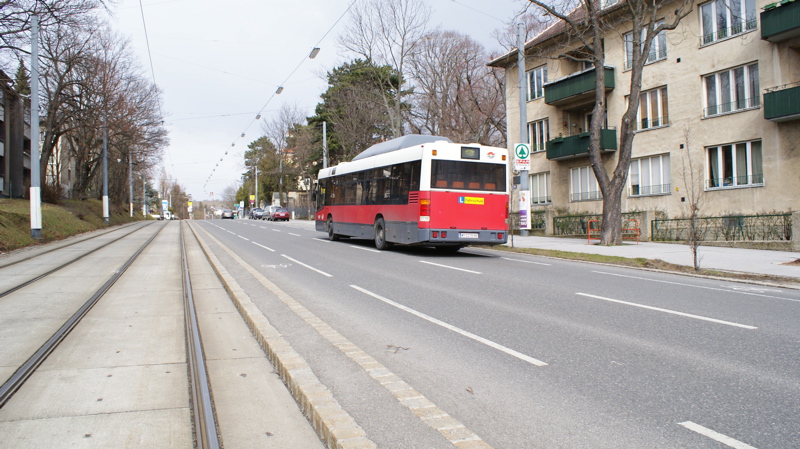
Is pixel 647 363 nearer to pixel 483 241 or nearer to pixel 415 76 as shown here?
pixel 483 241

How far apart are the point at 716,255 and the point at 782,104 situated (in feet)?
25.3

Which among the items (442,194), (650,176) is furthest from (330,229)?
(650,176)

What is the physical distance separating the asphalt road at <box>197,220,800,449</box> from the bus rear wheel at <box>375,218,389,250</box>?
22.3 feet

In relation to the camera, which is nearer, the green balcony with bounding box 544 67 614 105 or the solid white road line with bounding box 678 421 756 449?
the solid white road line with bounding box 678 421 756 449

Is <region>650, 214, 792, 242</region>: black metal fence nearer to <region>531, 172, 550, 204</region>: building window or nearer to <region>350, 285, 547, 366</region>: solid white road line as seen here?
<region>531, 172, 550, 204</region>: building window

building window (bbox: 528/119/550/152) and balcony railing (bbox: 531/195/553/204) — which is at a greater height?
building window (bbox: 528/119/550/152)

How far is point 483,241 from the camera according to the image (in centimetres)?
1536

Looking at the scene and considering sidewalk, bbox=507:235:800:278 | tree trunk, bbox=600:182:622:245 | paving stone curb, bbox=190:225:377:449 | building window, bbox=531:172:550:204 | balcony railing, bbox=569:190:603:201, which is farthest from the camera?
building window, bbox=531:172:550:204

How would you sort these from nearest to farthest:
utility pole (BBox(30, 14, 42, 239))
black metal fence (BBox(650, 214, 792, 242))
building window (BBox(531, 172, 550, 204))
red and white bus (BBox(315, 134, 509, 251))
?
red and white bus (BBox(315, 134, 509, 251)) < black metal fence (BBox(650, 214, 792, 242)) < utility pole (BBox(30, 14, 42, 239)) < building window (BBox(531, 172, 550, 204))

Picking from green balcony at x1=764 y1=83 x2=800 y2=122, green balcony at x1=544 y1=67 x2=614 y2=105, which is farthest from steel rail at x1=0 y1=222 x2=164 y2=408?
green balcony at x1=544 y1=67 x2=614 y2=105

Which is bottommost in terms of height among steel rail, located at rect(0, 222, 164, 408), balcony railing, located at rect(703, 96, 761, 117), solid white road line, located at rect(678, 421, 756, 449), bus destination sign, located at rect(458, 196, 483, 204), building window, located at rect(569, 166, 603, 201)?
solid white road line, located at rect(678, 421, 756, 449)

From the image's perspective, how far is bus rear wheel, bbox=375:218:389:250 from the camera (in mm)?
17188

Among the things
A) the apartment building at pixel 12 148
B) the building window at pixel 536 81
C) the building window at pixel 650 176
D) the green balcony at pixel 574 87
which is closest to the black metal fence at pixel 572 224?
the building window at pixel 650 176

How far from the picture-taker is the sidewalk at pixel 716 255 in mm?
11945
